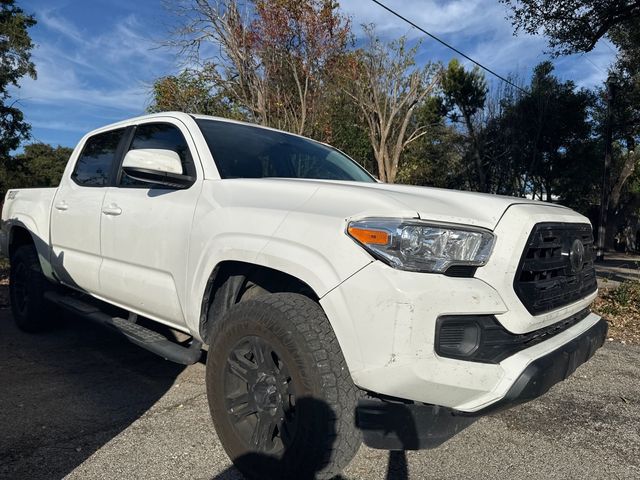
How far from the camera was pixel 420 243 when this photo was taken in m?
2.12

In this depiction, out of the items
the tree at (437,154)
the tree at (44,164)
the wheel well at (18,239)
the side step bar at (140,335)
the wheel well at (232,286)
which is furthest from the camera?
the tree at (44,164)

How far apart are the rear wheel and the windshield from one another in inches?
101

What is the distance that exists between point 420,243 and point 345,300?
387 mm

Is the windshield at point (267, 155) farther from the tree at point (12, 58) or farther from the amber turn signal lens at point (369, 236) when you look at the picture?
the tree at point (12, 58)

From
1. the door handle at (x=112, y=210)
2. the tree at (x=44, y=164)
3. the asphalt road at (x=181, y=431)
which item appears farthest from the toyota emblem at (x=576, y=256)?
the tree at (x=44, y=164)

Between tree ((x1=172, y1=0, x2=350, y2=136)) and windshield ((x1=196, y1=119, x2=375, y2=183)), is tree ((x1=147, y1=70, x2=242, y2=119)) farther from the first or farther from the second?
windshield ((x1=196, y1=119, x2=375, y2=183))

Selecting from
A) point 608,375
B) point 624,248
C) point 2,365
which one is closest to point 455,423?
point 608,375

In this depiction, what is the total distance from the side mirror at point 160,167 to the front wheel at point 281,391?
→ 95cm

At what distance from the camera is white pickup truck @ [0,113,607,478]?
2082 mm

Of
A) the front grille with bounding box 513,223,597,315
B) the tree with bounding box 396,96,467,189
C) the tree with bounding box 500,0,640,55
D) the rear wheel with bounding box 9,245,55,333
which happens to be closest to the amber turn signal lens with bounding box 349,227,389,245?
the front grille with bounding box 513,223,597,315

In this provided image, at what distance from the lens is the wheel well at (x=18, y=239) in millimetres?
5262

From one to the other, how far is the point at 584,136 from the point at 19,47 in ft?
79.4

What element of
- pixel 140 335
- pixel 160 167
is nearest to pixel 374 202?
pixel 160 167

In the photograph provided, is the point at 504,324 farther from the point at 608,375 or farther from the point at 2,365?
the point at 2,365
